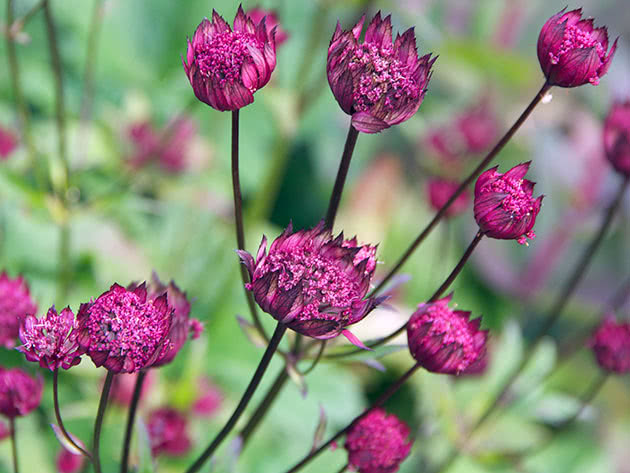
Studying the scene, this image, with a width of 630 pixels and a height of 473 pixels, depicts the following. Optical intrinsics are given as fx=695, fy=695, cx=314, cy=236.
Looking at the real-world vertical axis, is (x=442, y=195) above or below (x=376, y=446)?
above

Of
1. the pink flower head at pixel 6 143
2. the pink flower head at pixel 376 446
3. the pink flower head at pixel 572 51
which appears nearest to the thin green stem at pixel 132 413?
the pink flower head at pixel 376 446

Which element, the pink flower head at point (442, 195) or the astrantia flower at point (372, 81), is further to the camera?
the pink flower head at point (442, 195)

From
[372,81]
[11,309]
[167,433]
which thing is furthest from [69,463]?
[372,81]

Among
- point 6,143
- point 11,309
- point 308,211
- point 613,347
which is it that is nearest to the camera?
point 11,309

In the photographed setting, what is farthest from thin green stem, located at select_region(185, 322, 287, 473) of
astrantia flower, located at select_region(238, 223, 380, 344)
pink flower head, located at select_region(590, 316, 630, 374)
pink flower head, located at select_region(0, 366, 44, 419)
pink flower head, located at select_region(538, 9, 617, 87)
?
pink flower head, located at select_region(590, 316, 630, 374)

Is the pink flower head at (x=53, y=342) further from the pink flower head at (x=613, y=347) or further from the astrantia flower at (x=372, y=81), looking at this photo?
the pink flower head at (x=613, y=347)

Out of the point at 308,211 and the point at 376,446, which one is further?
the point at 308,211

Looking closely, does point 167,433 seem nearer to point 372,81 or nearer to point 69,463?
point 69,463

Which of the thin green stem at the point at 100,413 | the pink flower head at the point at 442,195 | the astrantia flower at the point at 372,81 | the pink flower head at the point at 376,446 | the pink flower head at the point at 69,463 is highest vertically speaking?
the pink flower head at the point at 442,195

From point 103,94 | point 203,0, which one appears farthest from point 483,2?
point 103,94
